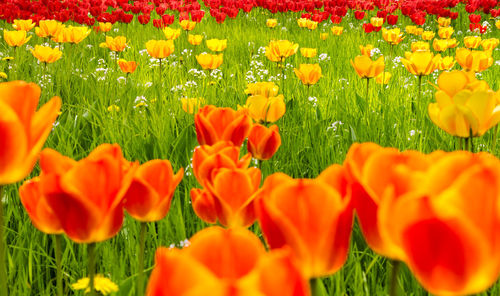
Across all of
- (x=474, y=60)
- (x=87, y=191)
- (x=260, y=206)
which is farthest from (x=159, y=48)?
(x=260, y=206)

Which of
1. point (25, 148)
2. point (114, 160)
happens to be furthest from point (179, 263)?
point (25, 148)

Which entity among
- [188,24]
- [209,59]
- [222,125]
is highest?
[222,125]

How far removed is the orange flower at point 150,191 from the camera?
1.00 m

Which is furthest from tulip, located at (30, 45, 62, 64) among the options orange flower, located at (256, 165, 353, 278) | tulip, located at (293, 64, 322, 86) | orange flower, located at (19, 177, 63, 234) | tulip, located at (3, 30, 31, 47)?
orange flower, located at (256, 165, 353, 278)

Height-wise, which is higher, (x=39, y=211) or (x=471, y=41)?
(x=39, y=211)

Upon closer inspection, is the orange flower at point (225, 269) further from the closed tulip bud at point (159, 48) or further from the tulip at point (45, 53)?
the tulip at point (45, 53)

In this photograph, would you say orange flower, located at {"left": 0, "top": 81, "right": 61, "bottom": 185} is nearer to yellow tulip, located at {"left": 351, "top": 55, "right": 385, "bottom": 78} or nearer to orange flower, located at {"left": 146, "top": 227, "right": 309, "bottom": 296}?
orange flower, located at {"left": 146, "top": 227, "right": 309, "bottom": 296}

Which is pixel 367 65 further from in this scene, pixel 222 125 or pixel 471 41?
pixel 471 41

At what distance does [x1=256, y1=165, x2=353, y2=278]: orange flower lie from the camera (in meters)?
0.69

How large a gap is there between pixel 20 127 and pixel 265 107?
143 cm

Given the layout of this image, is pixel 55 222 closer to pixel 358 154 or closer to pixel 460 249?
pixel 358 154

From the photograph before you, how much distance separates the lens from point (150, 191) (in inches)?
39.8

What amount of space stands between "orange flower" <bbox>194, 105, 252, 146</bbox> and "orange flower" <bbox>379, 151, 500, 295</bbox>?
0.98 m

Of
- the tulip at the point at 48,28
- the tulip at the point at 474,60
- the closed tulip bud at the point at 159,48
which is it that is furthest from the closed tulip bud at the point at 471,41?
the tulip at the point at 48,28
